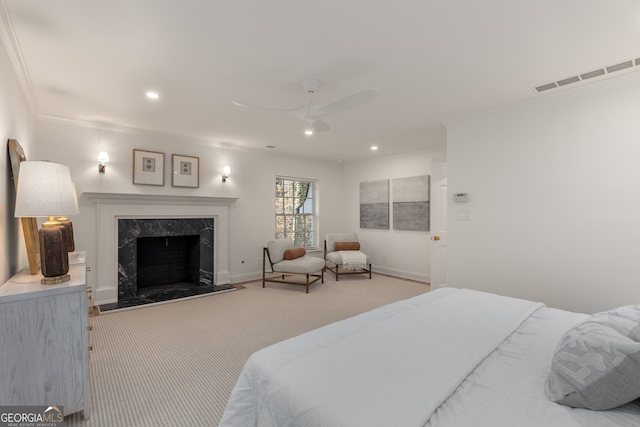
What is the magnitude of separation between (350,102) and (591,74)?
212 centimetres

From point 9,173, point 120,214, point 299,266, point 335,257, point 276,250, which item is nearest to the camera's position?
point 9,173

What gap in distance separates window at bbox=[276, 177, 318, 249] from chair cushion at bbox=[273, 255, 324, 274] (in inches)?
43.0

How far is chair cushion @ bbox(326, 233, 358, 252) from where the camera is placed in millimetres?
6109

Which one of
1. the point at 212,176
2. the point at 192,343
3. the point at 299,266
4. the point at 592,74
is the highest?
the point at 592,74

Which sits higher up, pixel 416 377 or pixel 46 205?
pixel 46 205

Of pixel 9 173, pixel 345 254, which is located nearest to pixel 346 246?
pixel 345 254

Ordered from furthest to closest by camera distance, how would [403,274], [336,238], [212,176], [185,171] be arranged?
[336,238], [403,274], [212,176], [185,171]

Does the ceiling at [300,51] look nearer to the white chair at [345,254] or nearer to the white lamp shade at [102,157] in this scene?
the white lamp shade at [102,157]

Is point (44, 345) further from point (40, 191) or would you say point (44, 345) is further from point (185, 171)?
point (185, 171)

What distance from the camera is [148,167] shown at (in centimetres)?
438

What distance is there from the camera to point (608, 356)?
1.03m

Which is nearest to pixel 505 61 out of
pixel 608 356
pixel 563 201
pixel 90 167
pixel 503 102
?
pixel 503 102

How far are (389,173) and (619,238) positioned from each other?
384 cm

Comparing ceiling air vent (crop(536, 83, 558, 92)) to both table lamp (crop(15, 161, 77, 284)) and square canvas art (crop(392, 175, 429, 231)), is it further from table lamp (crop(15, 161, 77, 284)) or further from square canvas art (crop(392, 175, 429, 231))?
table lamp (crop(15, 161, 77, 284))
